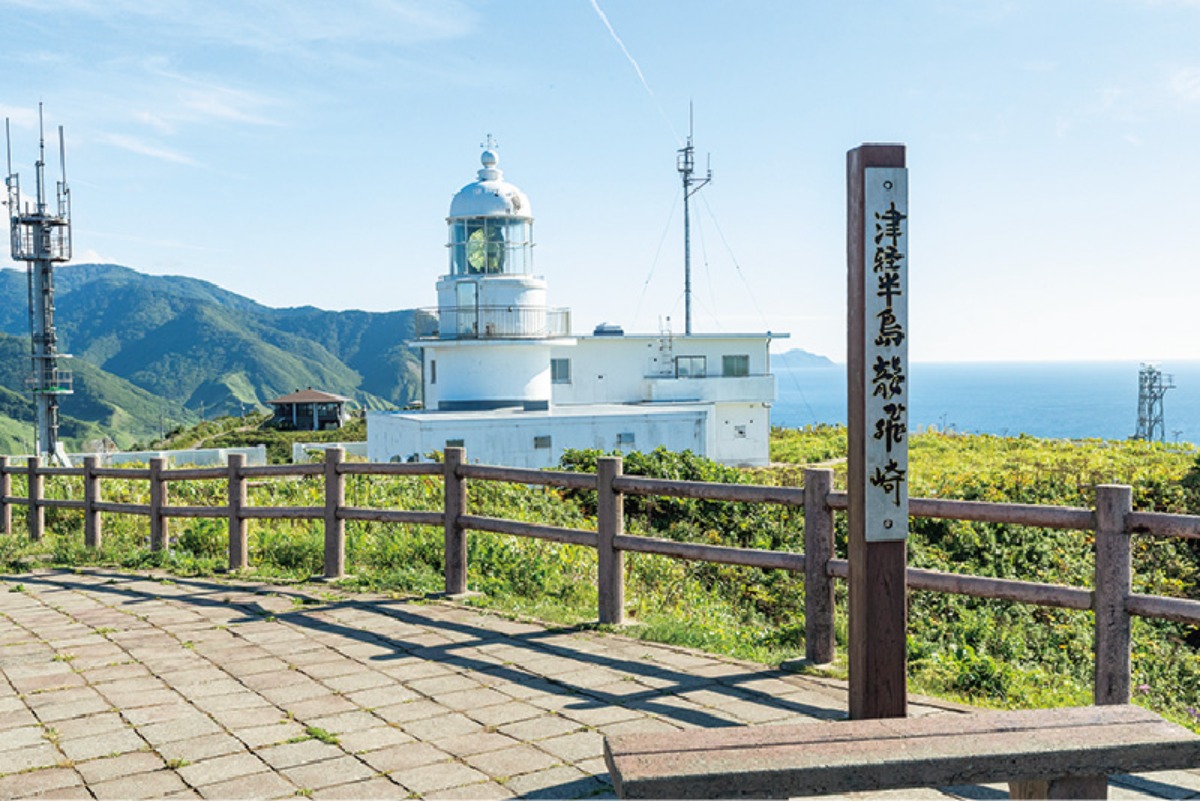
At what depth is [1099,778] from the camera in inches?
116

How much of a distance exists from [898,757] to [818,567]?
269 cm

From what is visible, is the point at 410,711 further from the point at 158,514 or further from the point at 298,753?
the point at 158,514

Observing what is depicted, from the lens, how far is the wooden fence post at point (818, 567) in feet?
18.1

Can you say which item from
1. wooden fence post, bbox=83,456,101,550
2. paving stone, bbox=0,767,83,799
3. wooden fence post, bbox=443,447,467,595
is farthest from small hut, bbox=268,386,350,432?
paving stone, bbox=0,767,83,799

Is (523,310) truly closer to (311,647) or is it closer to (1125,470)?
(1125,470)

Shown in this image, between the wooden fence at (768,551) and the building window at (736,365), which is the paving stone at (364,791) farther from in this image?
the building window at (736,365)

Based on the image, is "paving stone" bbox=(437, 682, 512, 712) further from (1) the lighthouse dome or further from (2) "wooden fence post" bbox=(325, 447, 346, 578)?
(1) the lighthouse dome

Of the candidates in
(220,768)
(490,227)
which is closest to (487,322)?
(490,227)

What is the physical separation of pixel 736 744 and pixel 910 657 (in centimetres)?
305

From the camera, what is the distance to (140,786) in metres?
3.88

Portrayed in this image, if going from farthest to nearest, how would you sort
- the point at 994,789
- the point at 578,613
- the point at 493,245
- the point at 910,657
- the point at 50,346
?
the point at 50,346, the point at 493,245, the point at 578,613, the point at 910,657, the point at 994,789

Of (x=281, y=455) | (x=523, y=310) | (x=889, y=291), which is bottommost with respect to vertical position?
(x=281, y=455)

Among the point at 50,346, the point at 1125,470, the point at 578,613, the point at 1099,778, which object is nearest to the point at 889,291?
the point at 1099,778

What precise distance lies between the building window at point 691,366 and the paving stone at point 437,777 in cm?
3136
